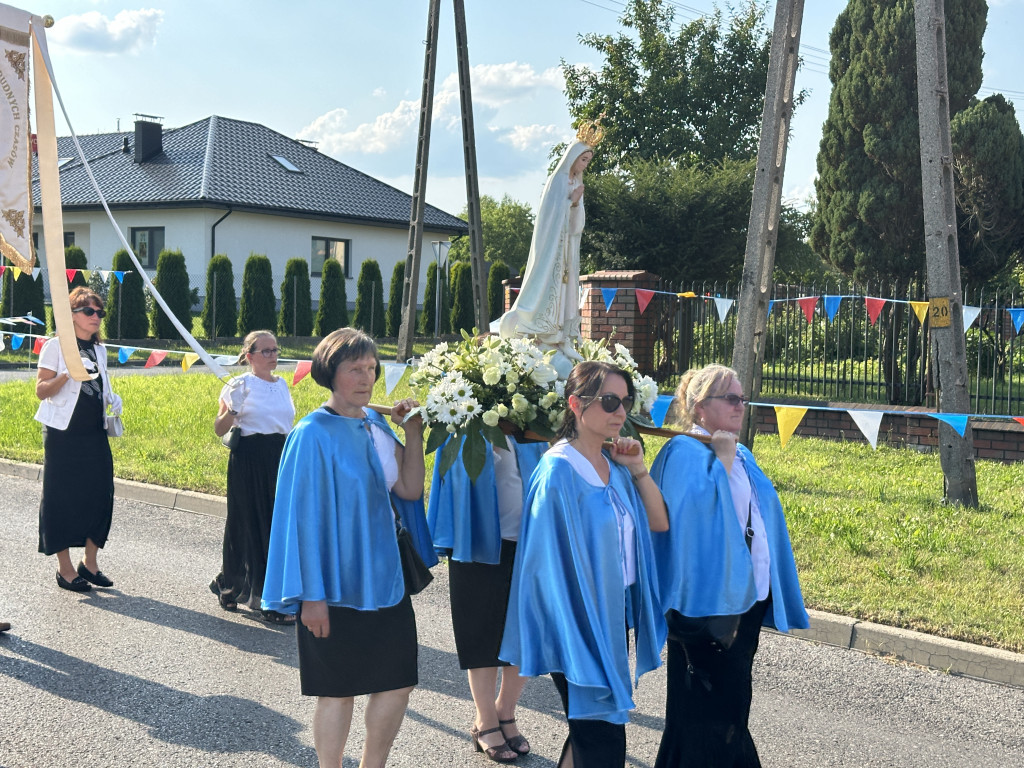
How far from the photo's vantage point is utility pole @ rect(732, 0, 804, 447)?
29.2 ft

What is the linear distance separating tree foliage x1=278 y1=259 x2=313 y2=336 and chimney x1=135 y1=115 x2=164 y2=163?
37.2 feet

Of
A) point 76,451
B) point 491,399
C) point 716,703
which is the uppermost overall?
point 491,399

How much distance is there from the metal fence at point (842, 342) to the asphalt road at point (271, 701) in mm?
7187

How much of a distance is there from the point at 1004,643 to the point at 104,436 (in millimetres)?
5428

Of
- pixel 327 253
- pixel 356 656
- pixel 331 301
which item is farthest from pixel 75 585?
pixel 327 253

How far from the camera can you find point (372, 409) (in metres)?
3.88

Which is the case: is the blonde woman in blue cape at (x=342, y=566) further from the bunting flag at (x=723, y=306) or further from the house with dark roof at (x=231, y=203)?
the house with dark roof at (x=231, y=203)

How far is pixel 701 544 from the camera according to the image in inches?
137

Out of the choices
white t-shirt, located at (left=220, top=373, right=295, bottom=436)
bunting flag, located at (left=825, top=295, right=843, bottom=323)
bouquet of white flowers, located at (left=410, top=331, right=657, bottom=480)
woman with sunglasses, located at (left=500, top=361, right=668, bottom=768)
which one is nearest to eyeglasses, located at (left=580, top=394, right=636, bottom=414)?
woman with sunglasses, located at (left=500, top=361, right=668, bottom=768)

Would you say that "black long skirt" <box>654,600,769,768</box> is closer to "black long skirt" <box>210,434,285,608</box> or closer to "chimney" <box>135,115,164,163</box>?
"black long skirt" <box>210,434,285,608</box>

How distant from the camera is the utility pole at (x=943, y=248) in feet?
28.2

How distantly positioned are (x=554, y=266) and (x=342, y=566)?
2567 millimetres

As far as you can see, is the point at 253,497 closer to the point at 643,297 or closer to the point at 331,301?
the point at 643,297

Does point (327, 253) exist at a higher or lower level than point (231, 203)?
lower
